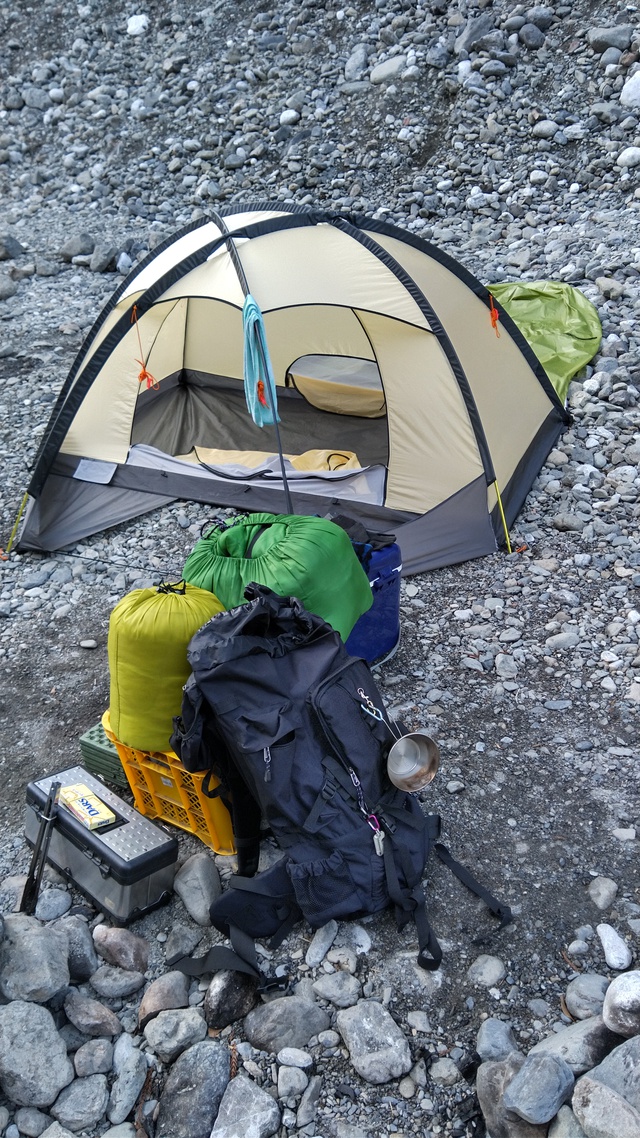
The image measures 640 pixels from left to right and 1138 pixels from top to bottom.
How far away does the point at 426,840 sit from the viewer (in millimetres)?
3650

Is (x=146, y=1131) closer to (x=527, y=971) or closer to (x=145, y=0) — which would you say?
(x=527, y=971)

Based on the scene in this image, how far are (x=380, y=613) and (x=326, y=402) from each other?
2.99 m

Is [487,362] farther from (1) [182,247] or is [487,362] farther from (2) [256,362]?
(1) [182,247]

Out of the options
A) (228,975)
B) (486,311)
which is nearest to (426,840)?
(228,975)

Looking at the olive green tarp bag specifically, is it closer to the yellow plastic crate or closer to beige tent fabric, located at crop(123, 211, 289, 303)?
beige tent fabric, located at crop(123, 211, 289, 303)

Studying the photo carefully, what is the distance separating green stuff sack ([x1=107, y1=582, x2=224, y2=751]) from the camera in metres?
3.71

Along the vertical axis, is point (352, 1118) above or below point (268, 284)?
below

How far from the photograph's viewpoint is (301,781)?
343 centimetres

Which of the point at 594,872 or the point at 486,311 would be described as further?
the point at 486,311

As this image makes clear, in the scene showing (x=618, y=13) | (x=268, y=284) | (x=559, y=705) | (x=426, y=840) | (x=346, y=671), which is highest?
(x=618, y=13)

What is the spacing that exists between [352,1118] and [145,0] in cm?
1636

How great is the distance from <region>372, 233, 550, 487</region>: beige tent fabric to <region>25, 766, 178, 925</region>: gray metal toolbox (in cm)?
329

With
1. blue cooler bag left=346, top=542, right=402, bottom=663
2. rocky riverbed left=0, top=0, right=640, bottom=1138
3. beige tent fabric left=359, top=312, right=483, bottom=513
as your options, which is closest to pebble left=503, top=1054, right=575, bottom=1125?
rocky riverbed left=0, top=0, right=640, bottom=1138

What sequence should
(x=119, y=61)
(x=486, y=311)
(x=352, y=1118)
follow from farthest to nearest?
(x=119, y=61), (x=486, y=311), (x=352, y=1118)
